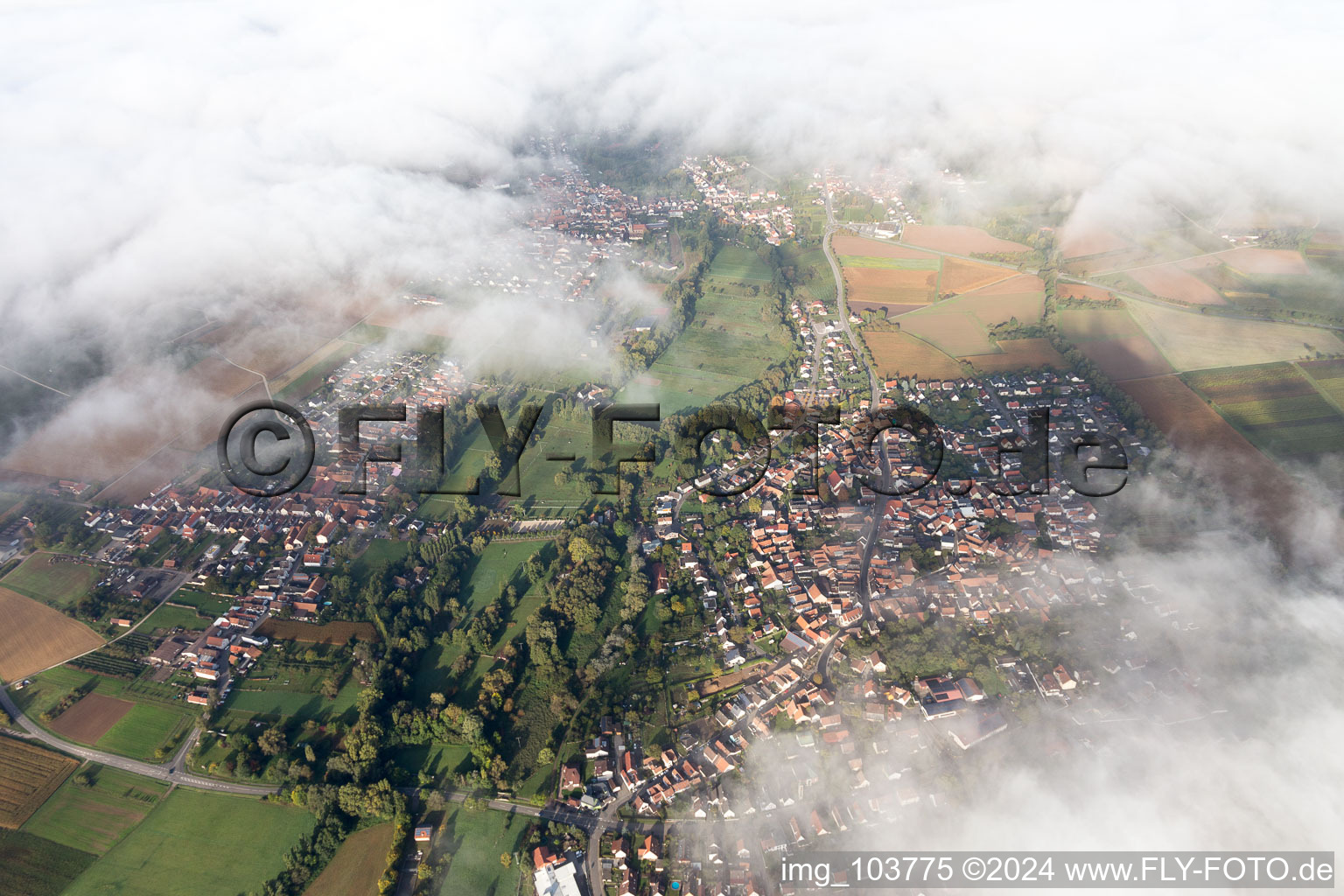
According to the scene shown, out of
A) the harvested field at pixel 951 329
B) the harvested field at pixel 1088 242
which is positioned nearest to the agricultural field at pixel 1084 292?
the harvested field at pixel 1088 242

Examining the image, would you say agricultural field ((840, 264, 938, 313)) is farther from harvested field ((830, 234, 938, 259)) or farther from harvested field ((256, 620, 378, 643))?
harvested field ((256, 620, 378, 643))

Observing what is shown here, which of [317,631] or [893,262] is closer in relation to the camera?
[317,631]

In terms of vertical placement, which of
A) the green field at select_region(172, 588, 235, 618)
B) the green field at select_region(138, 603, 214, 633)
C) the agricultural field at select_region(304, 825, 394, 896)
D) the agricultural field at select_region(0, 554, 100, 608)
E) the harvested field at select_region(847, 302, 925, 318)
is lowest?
the agricultural field at select_region(304, 825, 394, 896)

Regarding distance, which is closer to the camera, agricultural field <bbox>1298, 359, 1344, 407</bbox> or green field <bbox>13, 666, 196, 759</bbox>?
green field <bbox>13, 666, 196, 759</bbox>

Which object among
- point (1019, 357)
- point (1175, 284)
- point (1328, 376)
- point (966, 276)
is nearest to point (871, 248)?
point (966, 276)

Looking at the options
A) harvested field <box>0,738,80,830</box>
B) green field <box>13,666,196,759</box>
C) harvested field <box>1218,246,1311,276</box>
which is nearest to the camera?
harvested field <box>0,738,80,830</box>

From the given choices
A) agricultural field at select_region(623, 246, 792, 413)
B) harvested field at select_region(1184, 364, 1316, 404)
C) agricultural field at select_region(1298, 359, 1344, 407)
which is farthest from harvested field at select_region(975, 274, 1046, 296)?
agricultural field at select_region(623, 246, 792, 413)

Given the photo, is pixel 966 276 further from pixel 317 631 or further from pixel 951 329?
pixel 317 631
